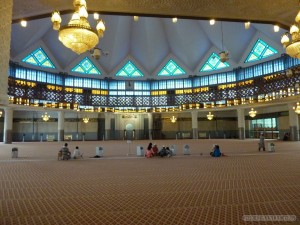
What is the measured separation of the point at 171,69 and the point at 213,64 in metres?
6.35

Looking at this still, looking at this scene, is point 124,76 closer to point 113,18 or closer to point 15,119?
point 113,18

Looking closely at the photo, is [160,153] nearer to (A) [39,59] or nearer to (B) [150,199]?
(B) [150,199]

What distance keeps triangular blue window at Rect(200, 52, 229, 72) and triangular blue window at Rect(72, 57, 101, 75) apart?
15.6 meters

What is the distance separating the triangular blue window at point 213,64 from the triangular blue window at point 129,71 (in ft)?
31.5

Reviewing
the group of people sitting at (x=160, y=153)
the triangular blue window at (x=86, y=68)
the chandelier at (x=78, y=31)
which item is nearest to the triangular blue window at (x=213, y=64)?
the triangular blue window at (x=86, y=68)

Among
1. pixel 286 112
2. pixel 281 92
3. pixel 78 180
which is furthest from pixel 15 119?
pixel 286 112

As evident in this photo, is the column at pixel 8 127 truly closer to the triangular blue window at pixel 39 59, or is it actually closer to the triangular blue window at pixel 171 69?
the triangular blue window at pixel 39 59

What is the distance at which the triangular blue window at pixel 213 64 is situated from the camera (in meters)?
32.3

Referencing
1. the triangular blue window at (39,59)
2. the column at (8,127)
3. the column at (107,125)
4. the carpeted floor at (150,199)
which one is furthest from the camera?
the column at (107,125)

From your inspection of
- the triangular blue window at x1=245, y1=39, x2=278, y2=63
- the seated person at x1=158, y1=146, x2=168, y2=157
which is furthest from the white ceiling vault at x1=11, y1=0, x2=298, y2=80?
the seated person at x1=158, y1=146, x2=168, y2=157

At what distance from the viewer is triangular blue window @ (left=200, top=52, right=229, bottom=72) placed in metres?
32.3

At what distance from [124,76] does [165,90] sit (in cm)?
661

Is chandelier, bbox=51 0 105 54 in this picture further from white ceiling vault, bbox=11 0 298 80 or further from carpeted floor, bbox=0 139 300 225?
white ceiling vault, bbox=11 0 298 80

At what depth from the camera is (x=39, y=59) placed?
97.1 feet
